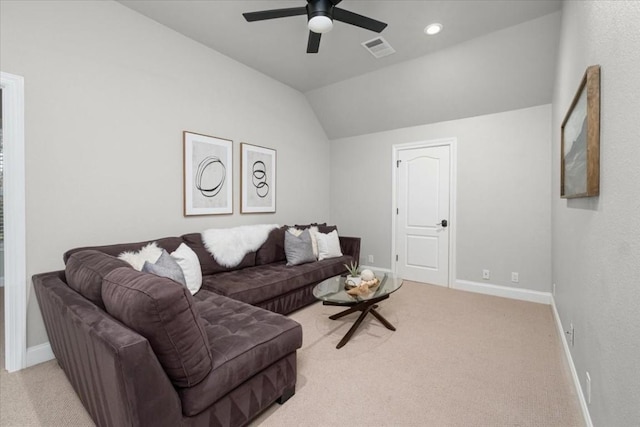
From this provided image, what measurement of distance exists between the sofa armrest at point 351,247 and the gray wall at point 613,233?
106 inches

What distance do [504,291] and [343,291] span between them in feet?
8.18

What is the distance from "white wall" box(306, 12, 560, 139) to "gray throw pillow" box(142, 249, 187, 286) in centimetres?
340

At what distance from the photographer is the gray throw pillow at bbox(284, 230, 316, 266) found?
3568 millimetres

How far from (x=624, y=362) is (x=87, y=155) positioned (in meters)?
3.56

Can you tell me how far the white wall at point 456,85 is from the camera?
309 centimetres

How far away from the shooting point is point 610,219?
1217mm

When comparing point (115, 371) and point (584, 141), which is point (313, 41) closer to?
point (584, 141)

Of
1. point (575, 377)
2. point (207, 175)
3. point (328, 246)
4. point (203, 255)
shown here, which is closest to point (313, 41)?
point (207, 175)

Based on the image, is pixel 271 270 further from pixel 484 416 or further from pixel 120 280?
pixel 484 416

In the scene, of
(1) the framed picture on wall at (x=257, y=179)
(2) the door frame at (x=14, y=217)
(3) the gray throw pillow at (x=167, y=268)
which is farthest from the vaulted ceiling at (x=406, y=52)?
(3) the gray throw pillow at (x=167, y=268)

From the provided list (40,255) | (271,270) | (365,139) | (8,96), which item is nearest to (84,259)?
(40,255)

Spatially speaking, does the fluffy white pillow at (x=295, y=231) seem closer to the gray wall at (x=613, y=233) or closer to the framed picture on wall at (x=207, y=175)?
the framed picture on wall at (x=207, y=175)

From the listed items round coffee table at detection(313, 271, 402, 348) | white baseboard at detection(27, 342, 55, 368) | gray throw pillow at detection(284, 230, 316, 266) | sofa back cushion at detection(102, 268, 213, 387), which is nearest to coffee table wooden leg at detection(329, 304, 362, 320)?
round coffee table at detection(313, 271, 402, 348)

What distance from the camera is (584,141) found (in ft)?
5.09
